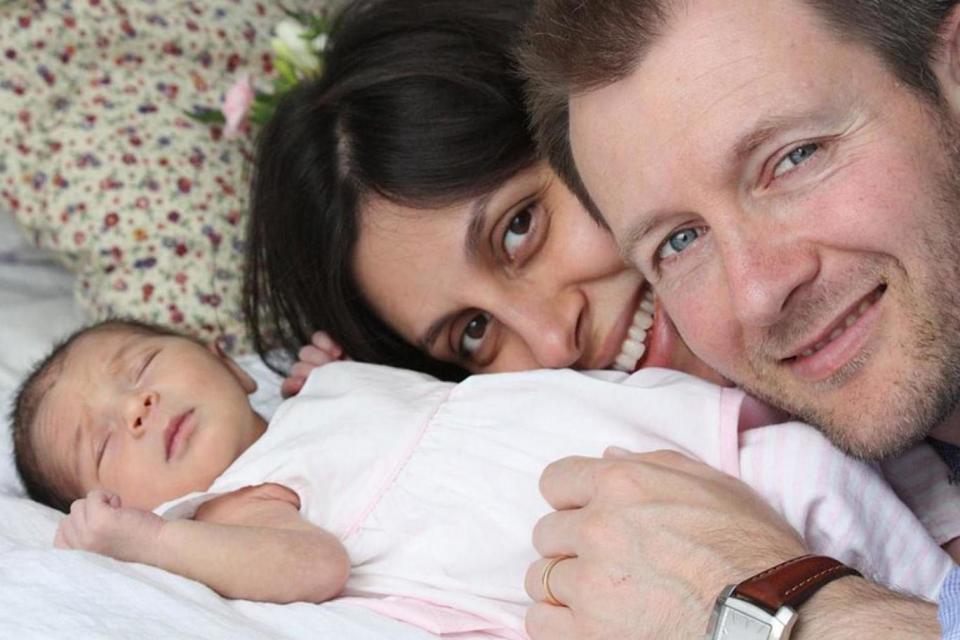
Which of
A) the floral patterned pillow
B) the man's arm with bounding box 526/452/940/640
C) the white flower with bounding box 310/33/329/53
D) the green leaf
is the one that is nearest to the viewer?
the man's arm with bounding box 526/452/940/640

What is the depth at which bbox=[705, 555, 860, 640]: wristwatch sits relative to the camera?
1151 millimetres

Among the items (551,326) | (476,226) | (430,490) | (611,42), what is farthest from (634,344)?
(611,42)

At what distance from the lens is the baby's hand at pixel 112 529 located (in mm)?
1495

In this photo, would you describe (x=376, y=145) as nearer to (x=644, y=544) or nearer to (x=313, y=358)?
(x=313, y=358)

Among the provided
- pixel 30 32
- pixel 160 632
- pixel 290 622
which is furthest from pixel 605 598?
pixel 30 32

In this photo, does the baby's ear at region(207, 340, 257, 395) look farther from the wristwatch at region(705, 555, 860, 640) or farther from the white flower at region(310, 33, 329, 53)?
the wristwatch at region(705, 555, 860, 640)

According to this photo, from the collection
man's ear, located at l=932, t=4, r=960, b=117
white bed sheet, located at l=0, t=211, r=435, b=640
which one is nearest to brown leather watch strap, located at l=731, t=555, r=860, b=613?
white bed sheet, located at l=0, t=211, r=435, b=640

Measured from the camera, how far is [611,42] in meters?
1.43

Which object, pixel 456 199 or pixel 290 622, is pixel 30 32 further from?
pixel 290 622

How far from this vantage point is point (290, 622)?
1390 mm

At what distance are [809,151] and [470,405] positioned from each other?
555 millimetres

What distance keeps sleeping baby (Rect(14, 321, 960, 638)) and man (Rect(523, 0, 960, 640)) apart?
71 mm

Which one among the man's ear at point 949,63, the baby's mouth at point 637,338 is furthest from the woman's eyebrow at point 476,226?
the man's ear at point 949,63

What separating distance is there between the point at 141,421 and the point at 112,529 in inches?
13.8
